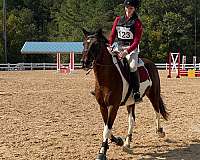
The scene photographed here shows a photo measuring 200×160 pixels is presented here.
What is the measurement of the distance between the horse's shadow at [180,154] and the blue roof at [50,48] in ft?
172

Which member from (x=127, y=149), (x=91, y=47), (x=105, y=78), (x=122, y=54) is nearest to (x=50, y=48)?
(x=122, y=54)

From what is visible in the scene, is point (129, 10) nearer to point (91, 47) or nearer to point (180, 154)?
point (91, 47)

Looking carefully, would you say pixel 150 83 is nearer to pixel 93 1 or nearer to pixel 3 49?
pixel 3 49

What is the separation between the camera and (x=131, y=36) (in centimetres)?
791

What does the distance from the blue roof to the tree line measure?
4.51 metres

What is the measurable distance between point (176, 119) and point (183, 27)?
59.4 meters

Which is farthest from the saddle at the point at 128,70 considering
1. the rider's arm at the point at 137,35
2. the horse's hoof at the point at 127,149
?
the horse's hoof at the point at 127,149

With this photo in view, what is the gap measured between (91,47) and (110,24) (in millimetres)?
57295

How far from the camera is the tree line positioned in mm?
67562

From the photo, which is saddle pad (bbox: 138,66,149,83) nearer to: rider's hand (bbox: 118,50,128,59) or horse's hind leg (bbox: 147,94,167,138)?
horse's hind leg (bbox: 147,94,167,138)

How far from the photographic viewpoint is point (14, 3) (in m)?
95.1

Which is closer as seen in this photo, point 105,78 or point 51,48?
point 105,78

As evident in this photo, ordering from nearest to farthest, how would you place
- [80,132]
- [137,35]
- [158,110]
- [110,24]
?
[137,35] < [158,110] < [80,132] < [110,24]

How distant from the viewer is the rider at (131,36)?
7.75 m
